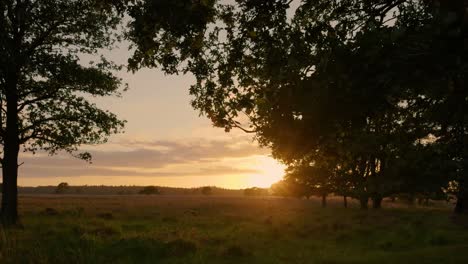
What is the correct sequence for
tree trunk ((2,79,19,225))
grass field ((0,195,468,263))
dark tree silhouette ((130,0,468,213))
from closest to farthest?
dark tree silhouette ((130,0,468,213)) < grass field ((0,195,468,263)) < tree trunk ((2,79,19,225))

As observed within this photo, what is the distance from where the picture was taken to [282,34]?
14102mm

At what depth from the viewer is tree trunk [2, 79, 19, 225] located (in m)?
25.0

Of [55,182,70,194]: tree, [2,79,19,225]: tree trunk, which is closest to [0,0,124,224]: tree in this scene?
[2,79,19,225]: tree trunk

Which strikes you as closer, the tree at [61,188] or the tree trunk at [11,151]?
the tree trunk at [11,151]

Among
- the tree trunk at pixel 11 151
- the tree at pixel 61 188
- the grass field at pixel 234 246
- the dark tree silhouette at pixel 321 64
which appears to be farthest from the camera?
the tree at pixel 61 188

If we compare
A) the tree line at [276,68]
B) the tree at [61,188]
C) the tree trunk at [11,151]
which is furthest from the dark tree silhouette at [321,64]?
the tree at [61,188]

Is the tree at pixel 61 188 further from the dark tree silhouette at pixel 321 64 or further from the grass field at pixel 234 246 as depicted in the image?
the dark tree silhouette at pixel 321 64

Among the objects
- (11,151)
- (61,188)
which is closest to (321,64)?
(11,151)

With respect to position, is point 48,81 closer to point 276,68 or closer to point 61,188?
point 276,68

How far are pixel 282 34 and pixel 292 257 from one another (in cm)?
779

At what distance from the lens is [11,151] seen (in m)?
25.2

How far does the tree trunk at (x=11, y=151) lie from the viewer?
82.0ft

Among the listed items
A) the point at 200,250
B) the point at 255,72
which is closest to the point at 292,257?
the point at 200,250

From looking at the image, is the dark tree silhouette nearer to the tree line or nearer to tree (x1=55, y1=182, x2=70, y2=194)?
the tree line
